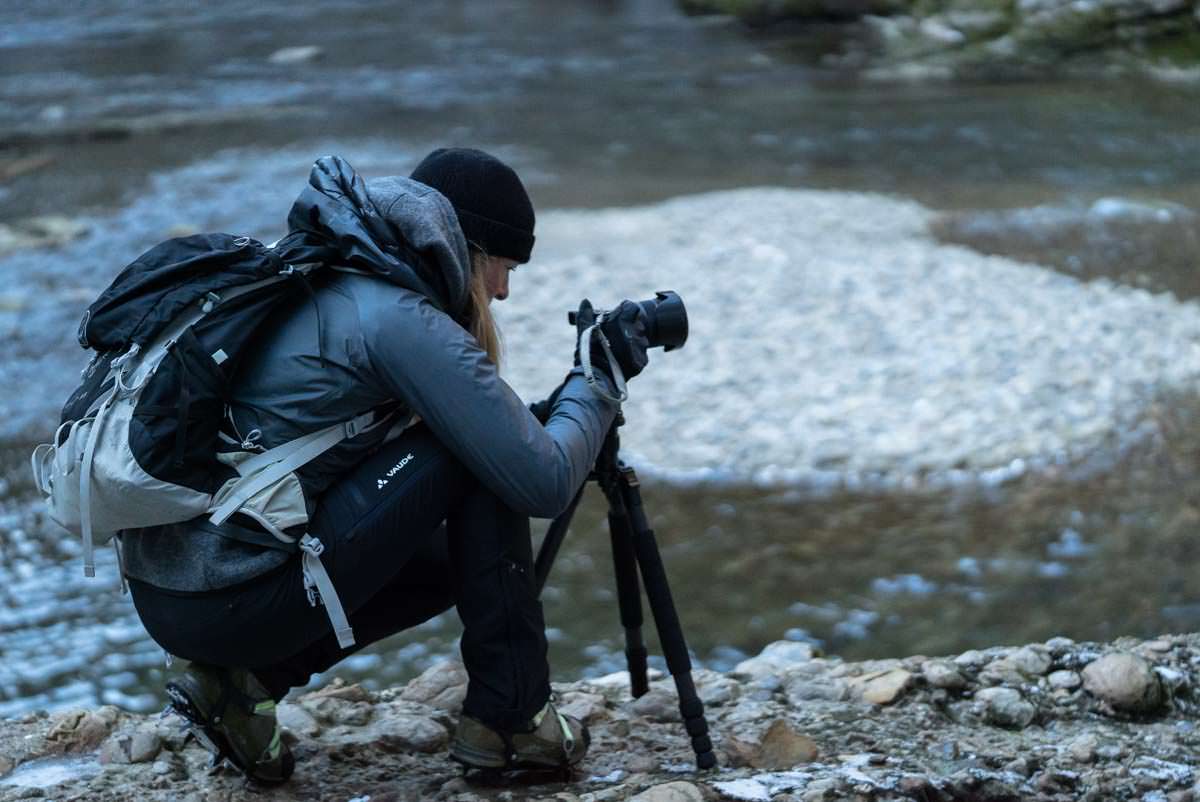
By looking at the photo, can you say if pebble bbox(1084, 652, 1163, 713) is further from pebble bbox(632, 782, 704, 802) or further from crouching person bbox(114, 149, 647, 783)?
crouching person bbox(114, 149, 647, 783)

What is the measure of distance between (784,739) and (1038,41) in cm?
1302

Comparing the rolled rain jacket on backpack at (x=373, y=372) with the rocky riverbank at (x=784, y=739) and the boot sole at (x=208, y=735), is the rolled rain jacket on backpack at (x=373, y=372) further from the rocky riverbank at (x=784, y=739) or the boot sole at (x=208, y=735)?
the rocky riverbank at (x=784, y=739)

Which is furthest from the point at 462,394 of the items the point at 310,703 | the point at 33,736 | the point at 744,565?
the point at 744,565

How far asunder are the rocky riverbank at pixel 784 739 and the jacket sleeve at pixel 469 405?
621 mm

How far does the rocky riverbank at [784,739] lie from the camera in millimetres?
2695

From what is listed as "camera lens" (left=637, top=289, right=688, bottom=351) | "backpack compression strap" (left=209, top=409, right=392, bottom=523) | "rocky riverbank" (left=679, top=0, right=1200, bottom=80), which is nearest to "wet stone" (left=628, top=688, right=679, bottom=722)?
"camera lens" (left=637, top=289, right=688, bottom=351)

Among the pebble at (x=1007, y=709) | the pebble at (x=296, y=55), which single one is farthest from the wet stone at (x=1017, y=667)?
the pebble at (x=296, y=55)

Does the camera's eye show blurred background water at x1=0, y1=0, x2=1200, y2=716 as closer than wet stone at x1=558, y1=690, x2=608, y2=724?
No

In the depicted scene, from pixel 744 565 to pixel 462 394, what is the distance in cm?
289

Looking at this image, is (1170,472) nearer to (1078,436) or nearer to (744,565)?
(1078,436)

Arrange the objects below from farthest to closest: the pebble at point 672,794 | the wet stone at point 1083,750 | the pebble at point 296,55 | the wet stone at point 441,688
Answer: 1. the pebble at point 296,55
2. the wet stone at point 441,688
3. the wet stone at point 1083,750
4. the pebble at point 672,794

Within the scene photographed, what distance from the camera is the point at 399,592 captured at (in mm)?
2684

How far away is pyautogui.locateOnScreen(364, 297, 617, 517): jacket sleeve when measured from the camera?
2266 millimetres

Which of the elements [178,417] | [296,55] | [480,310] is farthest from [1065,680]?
[296,55]
